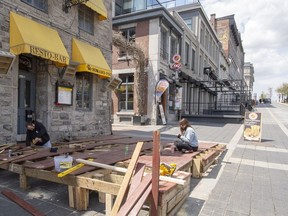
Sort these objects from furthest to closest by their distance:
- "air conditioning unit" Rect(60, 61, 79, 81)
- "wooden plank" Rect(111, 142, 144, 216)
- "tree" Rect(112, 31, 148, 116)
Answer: "tree" Rect(112, 31, 148, 116)
"air conditioning unit" Rect(60, 61, 79, 81)
"wooden plank" Rect(111, 142, 144, 216)

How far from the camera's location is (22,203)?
3.38 meters

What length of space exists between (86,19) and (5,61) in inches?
172

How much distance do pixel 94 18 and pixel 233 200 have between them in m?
8.47

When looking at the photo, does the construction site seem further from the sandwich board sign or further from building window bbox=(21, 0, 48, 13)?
the sandwich board sign

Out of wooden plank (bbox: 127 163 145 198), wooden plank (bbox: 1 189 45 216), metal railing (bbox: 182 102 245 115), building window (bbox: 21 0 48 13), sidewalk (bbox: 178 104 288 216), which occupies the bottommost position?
sidewalk (bbox: 178 104 288 216)

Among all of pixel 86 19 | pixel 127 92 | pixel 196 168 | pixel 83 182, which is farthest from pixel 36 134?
pixel 127 92

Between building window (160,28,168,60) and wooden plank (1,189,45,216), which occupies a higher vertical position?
building window (160,28,168,60)


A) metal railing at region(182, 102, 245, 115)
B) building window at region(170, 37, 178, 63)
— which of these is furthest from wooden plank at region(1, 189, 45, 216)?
metal railing at region(182, 102, 245, 115)

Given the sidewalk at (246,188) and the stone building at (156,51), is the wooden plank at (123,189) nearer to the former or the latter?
the sidewalk at (246,188)

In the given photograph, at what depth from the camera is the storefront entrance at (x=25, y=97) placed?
721 cm

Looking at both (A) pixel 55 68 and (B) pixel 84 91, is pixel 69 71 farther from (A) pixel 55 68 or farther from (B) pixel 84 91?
(B) pixel 84 91

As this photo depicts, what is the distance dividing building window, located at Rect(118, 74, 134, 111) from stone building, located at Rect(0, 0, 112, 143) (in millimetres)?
6085

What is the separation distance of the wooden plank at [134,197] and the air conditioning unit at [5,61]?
15.6 ft

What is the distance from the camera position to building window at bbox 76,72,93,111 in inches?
352
